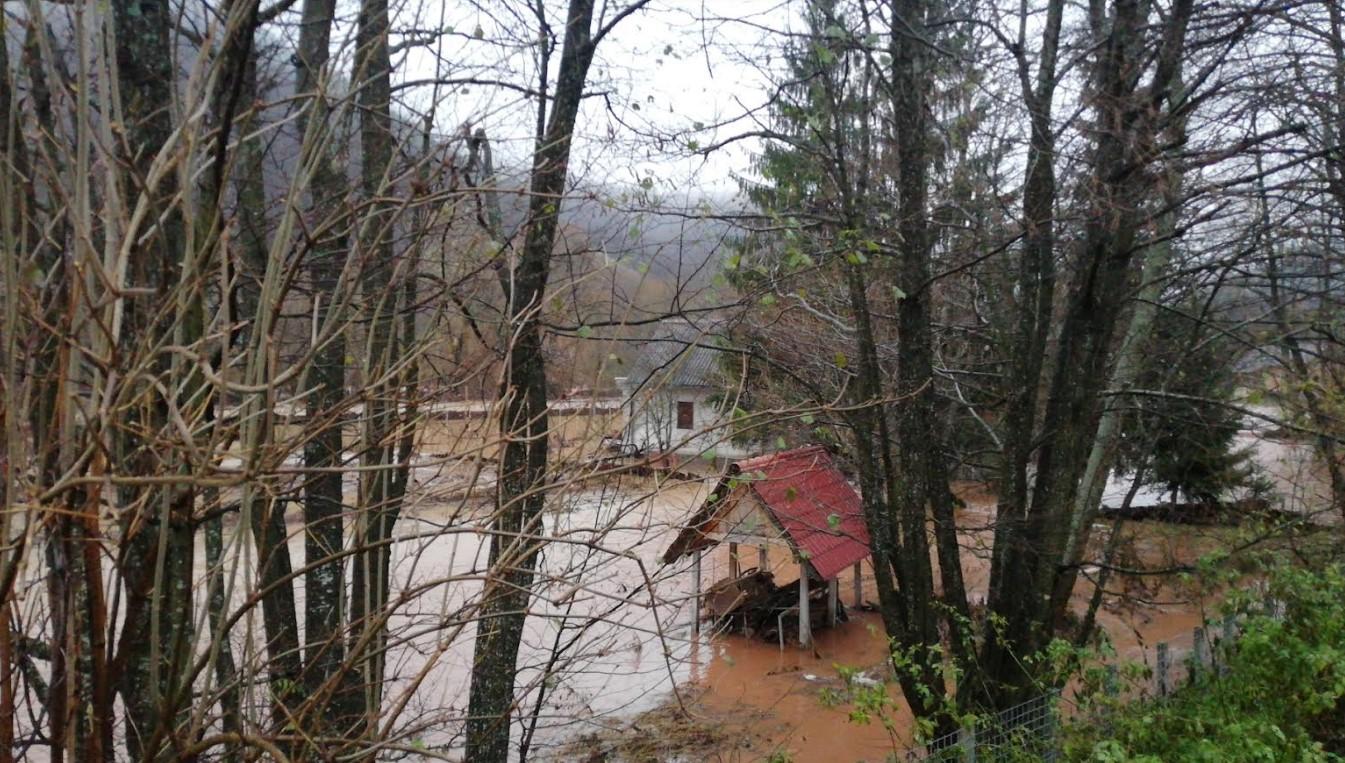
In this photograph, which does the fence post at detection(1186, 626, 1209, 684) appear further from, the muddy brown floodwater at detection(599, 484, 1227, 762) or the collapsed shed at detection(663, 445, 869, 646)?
the collapsed shed at detection(663, 445, 869, 646)

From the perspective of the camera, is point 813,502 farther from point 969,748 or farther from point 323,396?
point 323,396

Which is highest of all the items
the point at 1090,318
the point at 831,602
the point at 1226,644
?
the point at 1090,318

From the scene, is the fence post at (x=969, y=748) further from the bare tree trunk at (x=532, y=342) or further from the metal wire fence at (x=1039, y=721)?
the bare tree trunk at (x=532, y=342)

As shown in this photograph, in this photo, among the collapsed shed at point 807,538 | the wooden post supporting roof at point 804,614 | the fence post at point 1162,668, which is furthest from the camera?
the wooden post supporting roof at point 804,614

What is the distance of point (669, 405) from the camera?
4.41 metres

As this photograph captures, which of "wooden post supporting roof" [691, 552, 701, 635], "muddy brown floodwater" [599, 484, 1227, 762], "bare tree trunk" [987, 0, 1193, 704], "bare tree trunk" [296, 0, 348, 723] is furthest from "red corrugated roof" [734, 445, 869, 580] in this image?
"bare tree trunk" [296, 0, 348, 723]

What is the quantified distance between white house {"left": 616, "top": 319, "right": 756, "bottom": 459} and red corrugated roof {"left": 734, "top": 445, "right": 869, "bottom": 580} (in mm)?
266

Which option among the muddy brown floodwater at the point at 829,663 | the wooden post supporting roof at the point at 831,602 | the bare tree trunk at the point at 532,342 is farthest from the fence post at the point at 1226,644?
the wooden post supporting roof at the point at 831,602

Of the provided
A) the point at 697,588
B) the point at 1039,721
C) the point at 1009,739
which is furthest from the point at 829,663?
the point at 1009,739

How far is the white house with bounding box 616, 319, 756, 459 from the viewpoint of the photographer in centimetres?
321

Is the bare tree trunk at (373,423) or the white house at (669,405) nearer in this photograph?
the bare tree trunk at (373,423)

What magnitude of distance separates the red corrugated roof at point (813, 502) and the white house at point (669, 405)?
0.87 feet

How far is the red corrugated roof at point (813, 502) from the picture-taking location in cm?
550

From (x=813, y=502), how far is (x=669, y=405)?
4580mm
